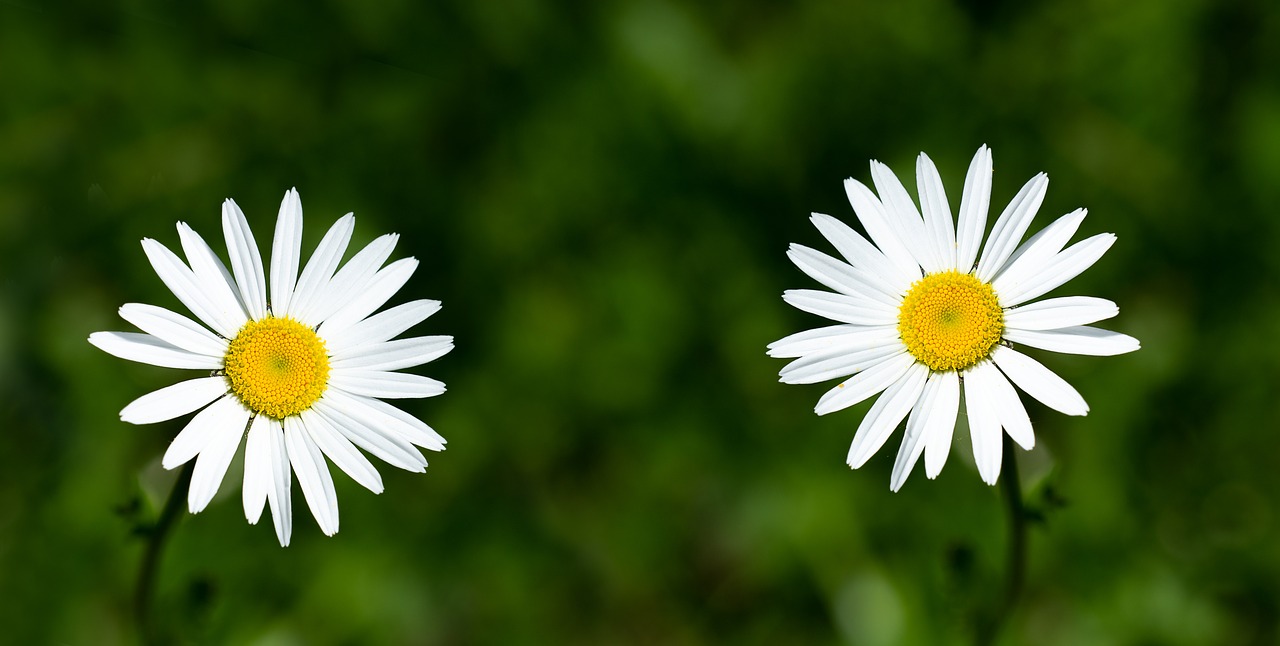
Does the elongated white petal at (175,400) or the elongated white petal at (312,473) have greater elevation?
the elongated white petal at (175,400)

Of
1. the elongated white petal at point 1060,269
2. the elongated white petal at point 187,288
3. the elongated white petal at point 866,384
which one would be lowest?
the elongated white petal at point 866,384

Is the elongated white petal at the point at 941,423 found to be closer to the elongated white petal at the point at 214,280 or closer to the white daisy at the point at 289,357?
the white daisy at the point at 289,357

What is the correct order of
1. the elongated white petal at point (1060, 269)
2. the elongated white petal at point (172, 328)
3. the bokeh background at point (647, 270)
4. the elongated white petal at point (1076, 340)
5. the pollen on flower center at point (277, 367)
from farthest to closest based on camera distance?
the bokeh background at point (647, 270)
the pollen on flower center at point (277, 367)
the elongated white petal at point (172, 328)
the elongated white petal at point (1060, 269)
the elongated white petal at point (1076, 340)

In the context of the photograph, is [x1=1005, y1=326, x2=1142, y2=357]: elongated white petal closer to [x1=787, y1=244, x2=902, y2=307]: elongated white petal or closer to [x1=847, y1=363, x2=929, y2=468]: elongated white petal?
[x1=847, y1=363, x2=929, y2=468]: elongated white petal

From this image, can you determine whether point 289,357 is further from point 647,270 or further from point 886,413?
point 647,270

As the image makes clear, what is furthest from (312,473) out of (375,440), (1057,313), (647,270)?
(647,270)

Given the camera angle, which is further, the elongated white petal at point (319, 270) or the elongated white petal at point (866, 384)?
the elongated white petal at point (319, 270)

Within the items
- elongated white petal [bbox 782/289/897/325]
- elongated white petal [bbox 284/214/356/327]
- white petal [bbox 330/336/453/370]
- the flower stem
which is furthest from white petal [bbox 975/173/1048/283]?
the flower stem

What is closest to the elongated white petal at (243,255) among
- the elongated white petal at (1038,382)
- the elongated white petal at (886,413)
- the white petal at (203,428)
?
the white petal at (203,428)
